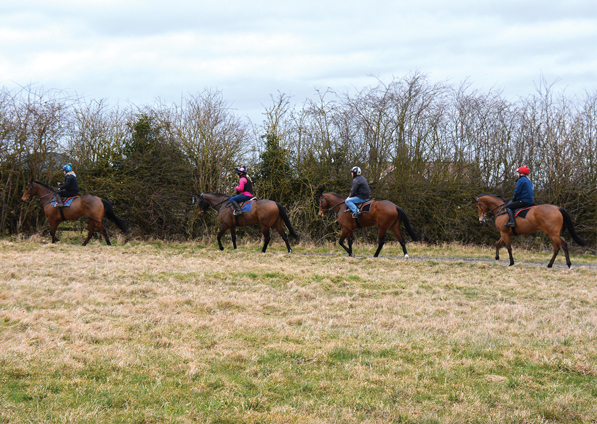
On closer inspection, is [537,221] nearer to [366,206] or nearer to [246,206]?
[366,206]

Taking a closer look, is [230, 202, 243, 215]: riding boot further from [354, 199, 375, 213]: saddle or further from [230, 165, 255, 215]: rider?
[354, 199, 375, 213]: saddle

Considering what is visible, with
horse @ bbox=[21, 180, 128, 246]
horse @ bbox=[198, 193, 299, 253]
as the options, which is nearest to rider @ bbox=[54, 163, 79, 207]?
horse @ bbox=[21, 180, 128, 246]

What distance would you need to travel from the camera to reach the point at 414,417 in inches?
135

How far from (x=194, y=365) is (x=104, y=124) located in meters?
15.5

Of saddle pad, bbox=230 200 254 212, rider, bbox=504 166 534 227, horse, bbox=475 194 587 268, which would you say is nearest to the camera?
horse, bbox=475 194 587 268

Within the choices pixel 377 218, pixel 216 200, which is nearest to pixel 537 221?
pixel 377 218

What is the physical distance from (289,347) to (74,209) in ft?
38.4

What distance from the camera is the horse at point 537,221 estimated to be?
12.1 m

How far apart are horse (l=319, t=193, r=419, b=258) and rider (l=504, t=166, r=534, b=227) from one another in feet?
7.86

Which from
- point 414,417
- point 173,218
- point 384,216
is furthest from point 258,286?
point 173,218

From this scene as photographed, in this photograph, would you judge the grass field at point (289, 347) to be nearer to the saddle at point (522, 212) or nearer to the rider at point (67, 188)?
the saddle at point (522, 212)

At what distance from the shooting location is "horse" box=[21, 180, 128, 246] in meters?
14.8

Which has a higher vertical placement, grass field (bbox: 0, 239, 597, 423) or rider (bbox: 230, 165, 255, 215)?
rider (bbox: 230, 165, 255, 215)

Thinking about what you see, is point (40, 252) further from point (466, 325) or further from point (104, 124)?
point (466, 325)
